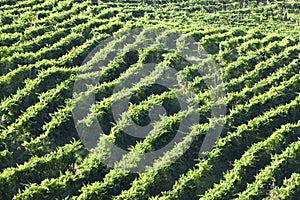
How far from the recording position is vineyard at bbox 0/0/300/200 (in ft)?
42.6

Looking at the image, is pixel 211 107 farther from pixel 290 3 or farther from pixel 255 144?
pixel 290 3

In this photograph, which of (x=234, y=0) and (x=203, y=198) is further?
(x=234, y=0)

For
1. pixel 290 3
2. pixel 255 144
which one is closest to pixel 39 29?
pixel 255 144

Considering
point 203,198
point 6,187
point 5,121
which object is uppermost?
point 5,121

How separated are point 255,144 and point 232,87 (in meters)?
3.69

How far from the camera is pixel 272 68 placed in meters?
18.6

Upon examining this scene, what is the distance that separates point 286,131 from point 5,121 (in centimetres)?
1094

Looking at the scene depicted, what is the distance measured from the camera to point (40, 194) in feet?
40.7

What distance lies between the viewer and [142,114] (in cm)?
1530

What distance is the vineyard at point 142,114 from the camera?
512 inches

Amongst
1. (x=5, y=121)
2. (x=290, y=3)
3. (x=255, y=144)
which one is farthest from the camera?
(x=290, y=3)

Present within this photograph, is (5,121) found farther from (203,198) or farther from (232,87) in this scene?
(232,87)

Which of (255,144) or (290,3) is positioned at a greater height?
(290,3)

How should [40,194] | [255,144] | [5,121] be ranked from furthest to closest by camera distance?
[5,121] → [255,144] → [40,194]
